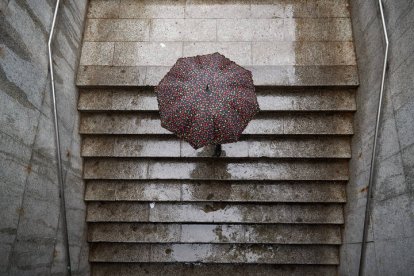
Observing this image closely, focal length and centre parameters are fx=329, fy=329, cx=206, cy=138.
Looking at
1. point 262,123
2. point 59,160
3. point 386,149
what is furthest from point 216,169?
point 386,149

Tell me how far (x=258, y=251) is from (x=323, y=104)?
10.2 ft

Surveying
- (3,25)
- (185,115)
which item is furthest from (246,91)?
(3,25)

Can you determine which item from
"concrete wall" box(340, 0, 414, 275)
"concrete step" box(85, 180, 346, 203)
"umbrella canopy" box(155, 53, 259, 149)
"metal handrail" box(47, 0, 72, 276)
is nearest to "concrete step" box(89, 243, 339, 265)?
→ "concrete wall" box(340, 0, 414, 275)

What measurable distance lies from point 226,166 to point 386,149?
2.74m

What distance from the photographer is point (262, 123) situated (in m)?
6.27

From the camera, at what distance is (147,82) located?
6.27m

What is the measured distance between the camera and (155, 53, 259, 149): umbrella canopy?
184 inches

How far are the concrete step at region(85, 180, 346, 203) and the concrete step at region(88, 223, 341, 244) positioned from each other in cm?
57

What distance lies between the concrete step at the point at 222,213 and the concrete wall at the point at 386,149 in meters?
0.52

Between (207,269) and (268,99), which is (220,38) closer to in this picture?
(268,99)

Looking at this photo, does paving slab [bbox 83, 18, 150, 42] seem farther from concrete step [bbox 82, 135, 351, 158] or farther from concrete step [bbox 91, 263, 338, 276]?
concrete step [bbox 91, 263, 338, 276]

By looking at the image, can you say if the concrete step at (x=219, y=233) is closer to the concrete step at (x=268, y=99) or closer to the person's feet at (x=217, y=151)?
the person's feet at (x=217, y=151)

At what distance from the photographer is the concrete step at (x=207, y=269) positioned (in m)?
6.49

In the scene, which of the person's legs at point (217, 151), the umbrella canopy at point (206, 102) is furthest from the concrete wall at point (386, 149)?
the person's legs at point (217, 151)
